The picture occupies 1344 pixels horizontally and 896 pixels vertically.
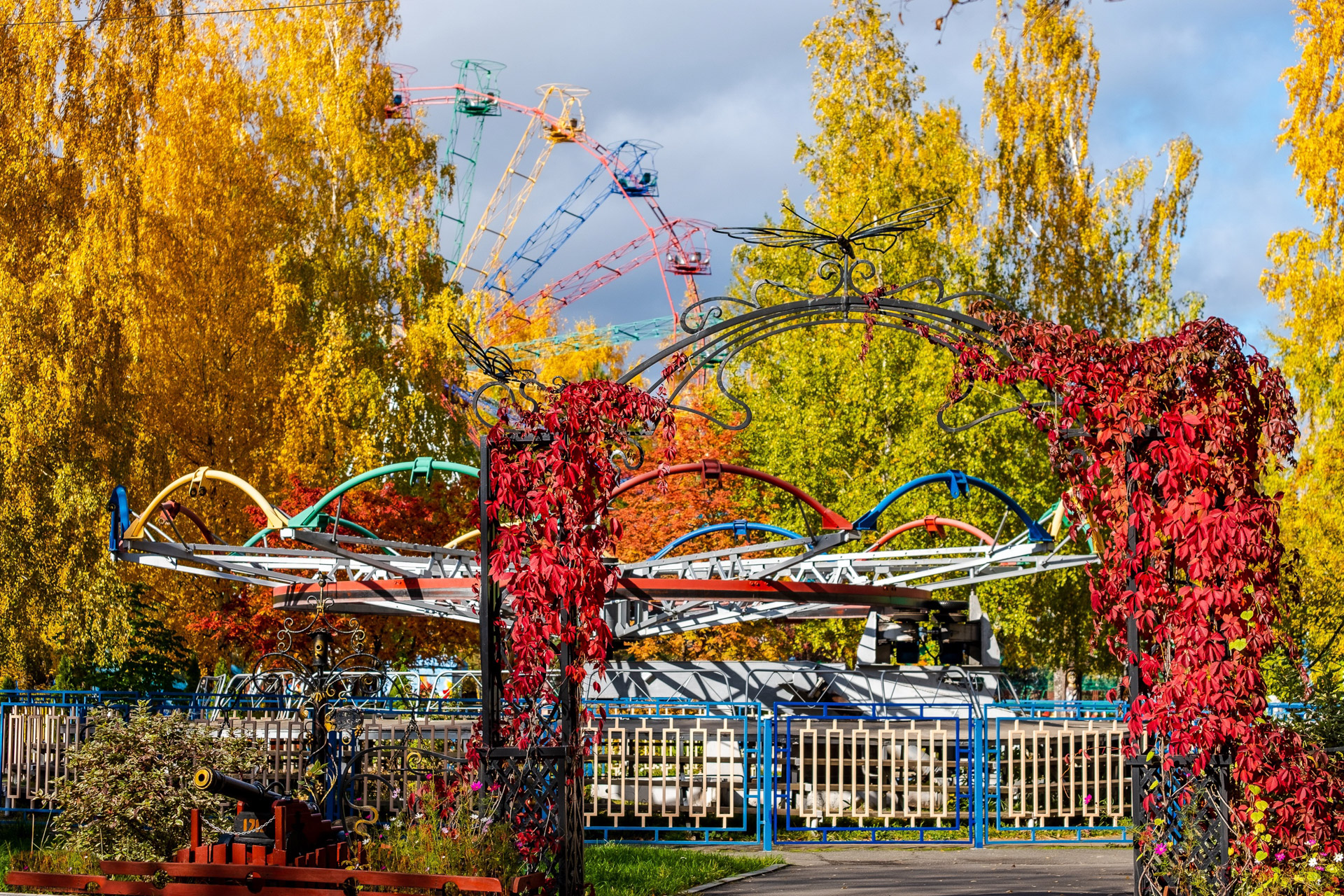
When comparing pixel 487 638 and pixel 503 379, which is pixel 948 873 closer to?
pixel 487 638

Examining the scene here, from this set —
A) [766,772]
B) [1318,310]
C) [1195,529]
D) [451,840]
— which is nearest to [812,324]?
[1195,529]

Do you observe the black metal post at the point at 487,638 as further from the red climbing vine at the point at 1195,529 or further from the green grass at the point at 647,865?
the red climbing vine at the point at 1195,529

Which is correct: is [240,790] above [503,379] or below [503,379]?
below

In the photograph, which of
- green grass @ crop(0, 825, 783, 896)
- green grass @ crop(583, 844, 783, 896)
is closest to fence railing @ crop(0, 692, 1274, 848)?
green grass @ crop(0, 825, 783, 896)

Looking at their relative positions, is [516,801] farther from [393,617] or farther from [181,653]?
[181,653]

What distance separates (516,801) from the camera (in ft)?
26.1

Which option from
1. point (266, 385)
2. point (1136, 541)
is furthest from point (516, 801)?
point (266, 385)

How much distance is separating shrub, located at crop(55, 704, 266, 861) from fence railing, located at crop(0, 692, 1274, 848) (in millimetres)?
2726

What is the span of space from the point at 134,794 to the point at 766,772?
646 centimetres

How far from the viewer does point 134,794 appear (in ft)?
31.1

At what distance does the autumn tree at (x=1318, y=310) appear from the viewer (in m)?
19.5

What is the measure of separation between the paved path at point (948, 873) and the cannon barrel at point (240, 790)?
165 inches

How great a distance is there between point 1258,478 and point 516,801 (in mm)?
4809

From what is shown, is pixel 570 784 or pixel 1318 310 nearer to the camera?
pixel 570 784
